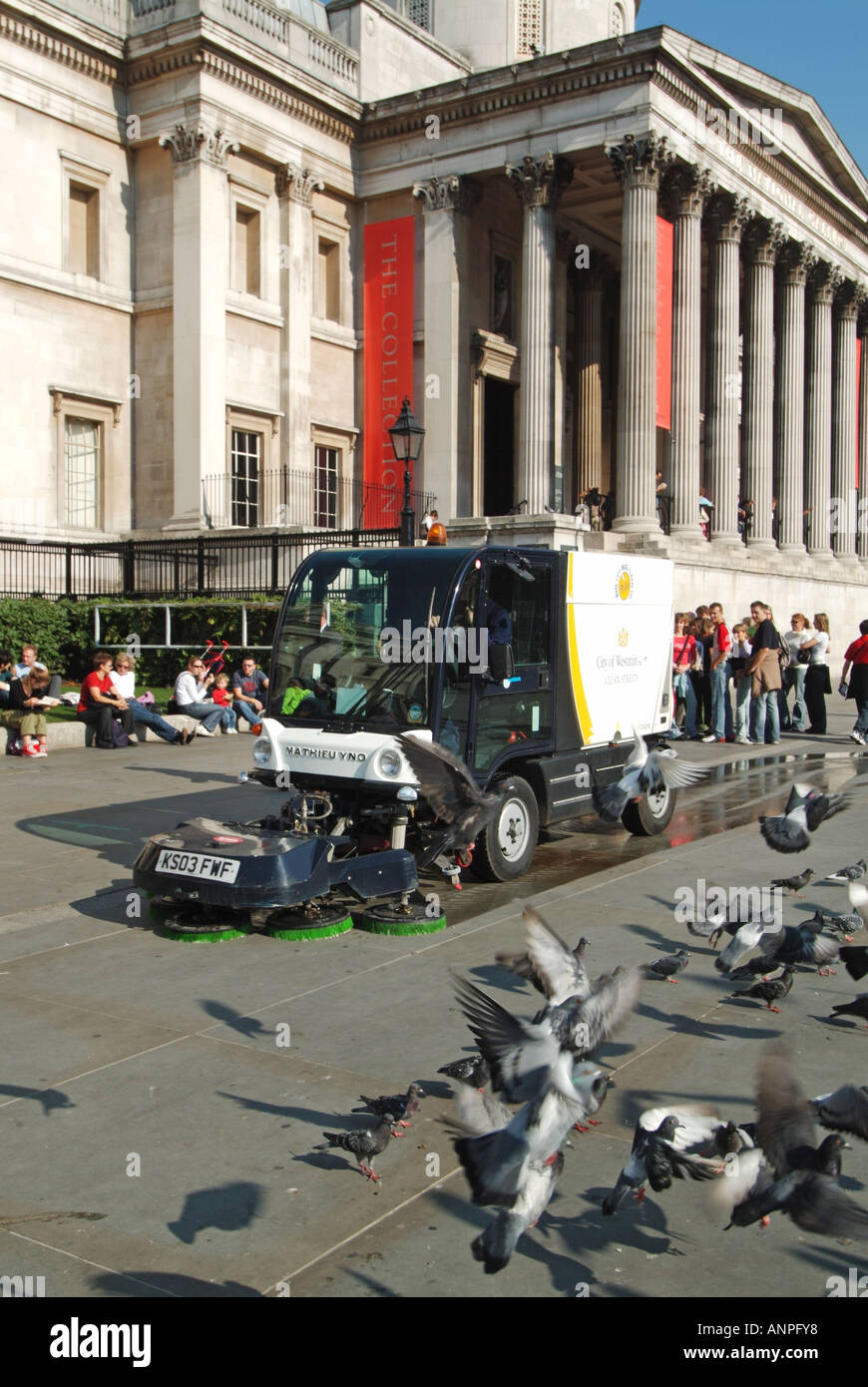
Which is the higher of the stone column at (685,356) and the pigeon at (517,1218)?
the stone column at (685,356)

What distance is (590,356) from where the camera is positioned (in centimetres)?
3828

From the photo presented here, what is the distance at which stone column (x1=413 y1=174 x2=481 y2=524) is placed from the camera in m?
32.3

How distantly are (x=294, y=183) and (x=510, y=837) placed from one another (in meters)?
26.9

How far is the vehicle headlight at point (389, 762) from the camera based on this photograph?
329 inches

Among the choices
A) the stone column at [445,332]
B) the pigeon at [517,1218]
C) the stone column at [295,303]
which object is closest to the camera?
the pigeon at [517,1218]

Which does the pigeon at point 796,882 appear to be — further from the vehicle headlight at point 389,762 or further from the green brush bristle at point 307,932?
the green brush bristle at point 307,932

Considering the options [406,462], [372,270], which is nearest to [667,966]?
[406,462]

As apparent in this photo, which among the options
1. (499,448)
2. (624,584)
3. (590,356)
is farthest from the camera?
(590,356)

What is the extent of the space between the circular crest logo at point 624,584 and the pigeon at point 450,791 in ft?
12.1

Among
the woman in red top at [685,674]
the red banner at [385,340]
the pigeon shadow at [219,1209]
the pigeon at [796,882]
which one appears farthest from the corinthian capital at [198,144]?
the pigeon shadow at [219,1209]

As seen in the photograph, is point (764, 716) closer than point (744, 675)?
No

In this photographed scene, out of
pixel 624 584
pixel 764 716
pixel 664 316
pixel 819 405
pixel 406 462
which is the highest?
pixel 664 316

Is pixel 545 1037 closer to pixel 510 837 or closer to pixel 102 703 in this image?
pixel 510 837

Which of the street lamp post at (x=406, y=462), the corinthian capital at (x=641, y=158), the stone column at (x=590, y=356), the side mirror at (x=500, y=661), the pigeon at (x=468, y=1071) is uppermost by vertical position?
the corinthian capital at (x=641, y=158)
